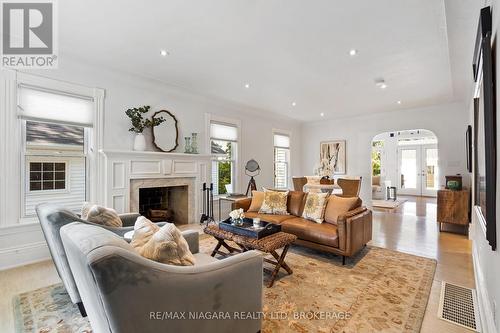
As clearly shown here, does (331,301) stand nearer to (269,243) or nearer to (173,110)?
(269,243)

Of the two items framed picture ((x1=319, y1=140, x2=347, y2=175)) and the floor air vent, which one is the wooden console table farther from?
framed picture ((x1=319, y1=140, x2=347, y2=175))

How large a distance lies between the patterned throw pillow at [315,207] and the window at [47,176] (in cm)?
374

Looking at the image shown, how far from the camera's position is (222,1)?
88.7 inches

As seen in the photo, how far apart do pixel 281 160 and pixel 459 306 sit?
5.75 m

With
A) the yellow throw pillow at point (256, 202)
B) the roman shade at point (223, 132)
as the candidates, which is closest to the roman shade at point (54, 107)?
the roman shade at point (223, 132)

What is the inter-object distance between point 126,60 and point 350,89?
13.5 feet

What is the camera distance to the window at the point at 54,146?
10.6 ft

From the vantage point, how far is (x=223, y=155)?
5832 millimetres

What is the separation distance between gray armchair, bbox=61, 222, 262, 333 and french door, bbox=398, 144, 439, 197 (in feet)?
38.4

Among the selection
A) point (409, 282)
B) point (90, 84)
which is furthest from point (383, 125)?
point (90, 84)

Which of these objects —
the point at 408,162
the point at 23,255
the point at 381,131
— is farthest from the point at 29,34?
the point at 408,162

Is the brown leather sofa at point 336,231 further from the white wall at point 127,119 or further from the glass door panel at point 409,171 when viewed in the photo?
the glass door panel at point 409,171

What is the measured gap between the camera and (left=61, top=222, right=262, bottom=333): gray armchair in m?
0.95

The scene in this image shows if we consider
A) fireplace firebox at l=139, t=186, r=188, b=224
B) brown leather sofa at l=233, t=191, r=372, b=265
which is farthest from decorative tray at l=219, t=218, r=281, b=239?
fireplace firebox at l=139, t=186, r=188, b=224
